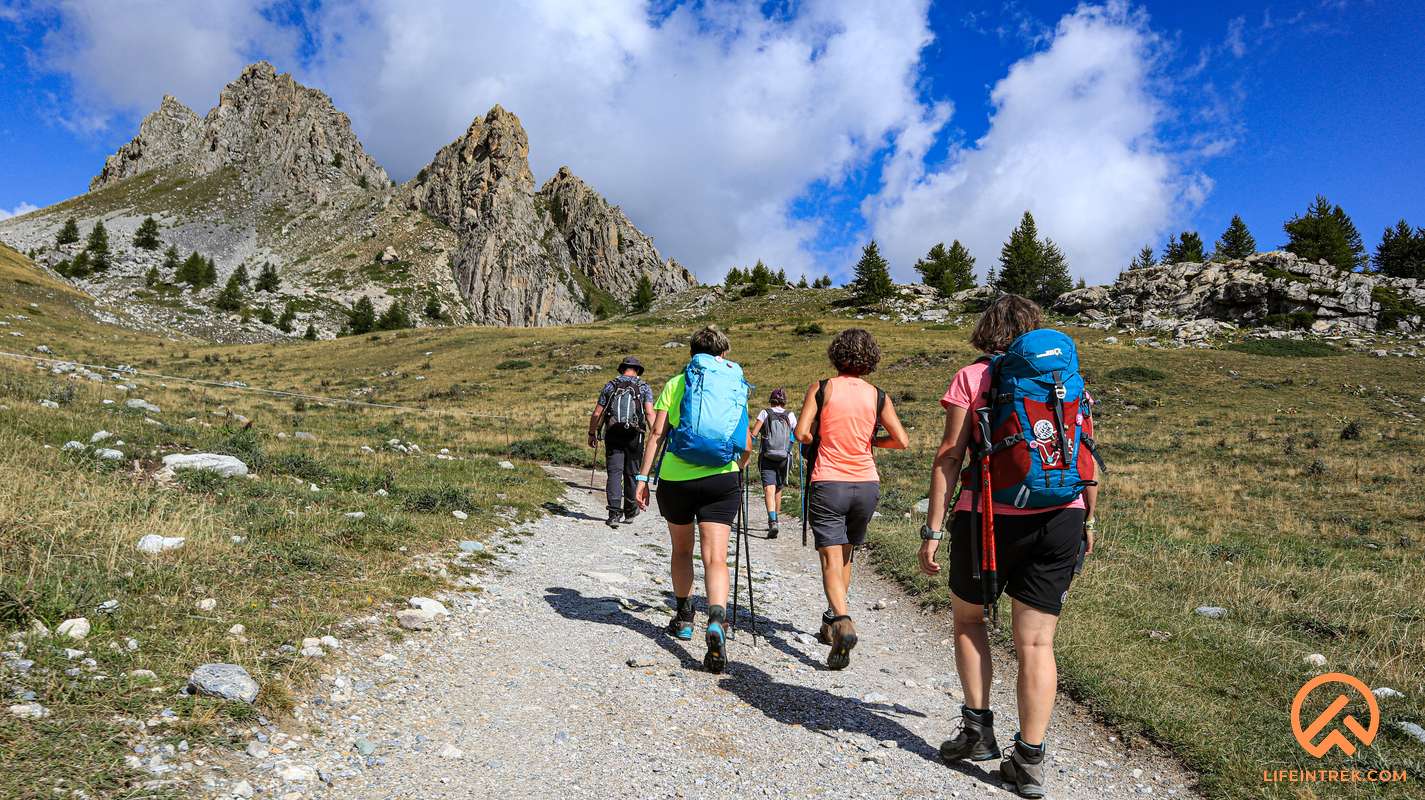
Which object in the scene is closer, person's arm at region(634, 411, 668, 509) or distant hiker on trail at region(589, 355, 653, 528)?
person's arm at region(634, 411, 668, 509)

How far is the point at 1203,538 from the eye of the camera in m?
12.4

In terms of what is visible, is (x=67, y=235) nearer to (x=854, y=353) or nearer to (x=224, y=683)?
(x=224, y=683)

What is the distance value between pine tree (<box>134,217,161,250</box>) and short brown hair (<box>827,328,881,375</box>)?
15390cm

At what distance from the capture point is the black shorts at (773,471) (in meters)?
11.3

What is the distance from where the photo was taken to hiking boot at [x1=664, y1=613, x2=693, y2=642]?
6.14 meters

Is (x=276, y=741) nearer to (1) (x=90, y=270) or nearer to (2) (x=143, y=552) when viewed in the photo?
(2) (x=143, y=552)

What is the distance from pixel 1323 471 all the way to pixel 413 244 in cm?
16574

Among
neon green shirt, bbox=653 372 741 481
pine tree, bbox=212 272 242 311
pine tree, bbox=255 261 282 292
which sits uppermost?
pine tree, bbox=255 261 282 292

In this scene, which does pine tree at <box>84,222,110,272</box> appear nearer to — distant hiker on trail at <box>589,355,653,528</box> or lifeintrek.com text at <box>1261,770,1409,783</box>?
distant hiker on trail at <box>589,355,653,528</box>

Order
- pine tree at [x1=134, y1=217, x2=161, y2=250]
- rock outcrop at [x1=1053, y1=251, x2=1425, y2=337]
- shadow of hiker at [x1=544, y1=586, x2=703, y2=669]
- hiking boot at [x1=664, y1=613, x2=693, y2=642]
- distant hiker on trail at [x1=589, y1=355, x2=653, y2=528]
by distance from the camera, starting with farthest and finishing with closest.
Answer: pine tree at [x1=134, y1=217, x2=161, y2=250]
rock outcrop at [x1=1053, y1=251, x2=1425, y2=337]
distant hiker on trail at [x1=589, y1=355, x2=653, y2=528]
hiking boot at [x1=664, y1=613, x2=693, y2=642]
shadow of hiker at [x1=544, y1=586, x2=703, y2=669]

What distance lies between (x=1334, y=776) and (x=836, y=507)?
3407mm

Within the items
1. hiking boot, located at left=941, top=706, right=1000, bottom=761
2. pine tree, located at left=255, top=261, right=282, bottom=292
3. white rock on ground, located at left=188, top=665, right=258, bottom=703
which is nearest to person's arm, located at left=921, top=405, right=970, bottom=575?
hiking boot, located at left=941, top=706, right=1000, bottom=761

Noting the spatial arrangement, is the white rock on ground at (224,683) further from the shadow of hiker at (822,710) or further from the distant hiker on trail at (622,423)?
the distant hiker on trail at (622,423)

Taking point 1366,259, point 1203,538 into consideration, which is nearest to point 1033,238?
point 1366,259
